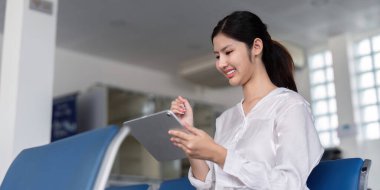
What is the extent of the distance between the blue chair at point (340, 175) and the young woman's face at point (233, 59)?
15.9 inches

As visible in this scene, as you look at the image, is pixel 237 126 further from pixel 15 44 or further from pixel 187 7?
pixel 187 7

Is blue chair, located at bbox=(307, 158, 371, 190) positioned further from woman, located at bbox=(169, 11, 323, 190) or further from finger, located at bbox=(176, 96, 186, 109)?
finger, located at bbox=(176, 96, 186, 109)

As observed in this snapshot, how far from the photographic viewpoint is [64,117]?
770 cm

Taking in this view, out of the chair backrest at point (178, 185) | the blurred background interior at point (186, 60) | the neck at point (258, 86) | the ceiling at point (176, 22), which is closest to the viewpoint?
the neck at point (258, 86)

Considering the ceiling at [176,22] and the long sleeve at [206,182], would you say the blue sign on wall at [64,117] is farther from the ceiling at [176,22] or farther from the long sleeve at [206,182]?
the long sleeve at [206,182]

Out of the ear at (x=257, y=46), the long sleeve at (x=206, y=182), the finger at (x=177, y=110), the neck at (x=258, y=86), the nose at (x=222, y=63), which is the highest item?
the ear at (x=257, y=46)

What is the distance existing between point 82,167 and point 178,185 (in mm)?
997

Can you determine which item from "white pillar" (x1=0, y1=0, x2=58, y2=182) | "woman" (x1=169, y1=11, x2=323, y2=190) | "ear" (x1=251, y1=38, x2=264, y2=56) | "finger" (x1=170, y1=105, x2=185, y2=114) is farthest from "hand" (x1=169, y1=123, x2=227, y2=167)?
"white pillar" (x1=0, y1=0, x2=58, y2=182)

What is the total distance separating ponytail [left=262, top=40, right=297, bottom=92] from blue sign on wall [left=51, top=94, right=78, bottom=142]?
19.1 ft

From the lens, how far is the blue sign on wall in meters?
7.52

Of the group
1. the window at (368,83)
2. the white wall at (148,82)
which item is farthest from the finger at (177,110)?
the window at (368,83)

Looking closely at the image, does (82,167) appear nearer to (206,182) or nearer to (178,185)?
(206,182)

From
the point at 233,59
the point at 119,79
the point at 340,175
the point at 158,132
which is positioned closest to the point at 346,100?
the point at 119,79

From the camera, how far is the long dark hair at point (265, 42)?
6.15 ft
